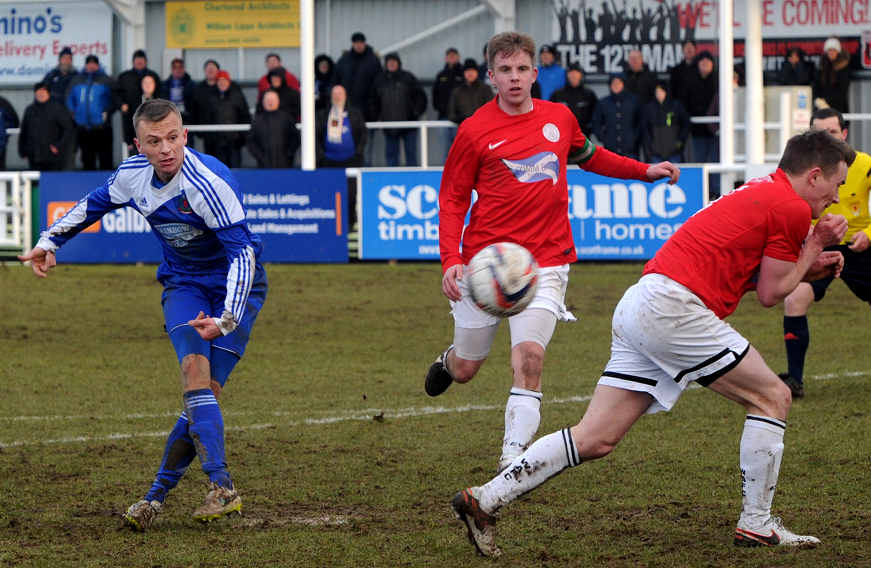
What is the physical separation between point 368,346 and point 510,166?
213 inches

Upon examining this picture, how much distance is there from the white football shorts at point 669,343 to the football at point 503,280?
28.6 inches

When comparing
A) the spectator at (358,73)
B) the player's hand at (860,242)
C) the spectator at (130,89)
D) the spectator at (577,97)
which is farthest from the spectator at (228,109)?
the player's hand at (860,242)

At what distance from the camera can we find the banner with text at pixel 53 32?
24.2 meters

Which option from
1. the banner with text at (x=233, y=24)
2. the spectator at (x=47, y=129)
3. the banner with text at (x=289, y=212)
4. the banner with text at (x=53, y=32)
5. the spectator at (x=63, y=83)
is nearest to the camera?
the banner with text at (x=289, y=212)

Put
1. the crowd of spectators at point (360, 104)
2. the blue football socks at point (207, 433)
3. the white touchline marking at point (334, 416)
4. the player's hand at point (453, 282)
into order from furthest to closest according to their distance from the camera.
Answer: the crowd of spectators at point (360, 104)
the white touchline marking at point (334, 416)
the player's hand at point (453, 282)
the blue football socks at point (207, 433)

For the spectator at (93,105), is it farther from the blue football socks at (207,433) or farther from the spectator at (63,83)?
the blue football socks at (207,433)

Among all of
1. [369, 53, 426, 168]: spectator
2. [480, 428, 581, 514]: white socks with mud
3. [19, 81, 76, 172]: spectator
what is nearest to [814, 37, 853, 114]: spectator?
[369, 53, 426, 168]: spectator

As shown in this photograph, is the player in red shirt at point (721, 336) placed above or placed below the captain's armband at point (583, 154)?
below

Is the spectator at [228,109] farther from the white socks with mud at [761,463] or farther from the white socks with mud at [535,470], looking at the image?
the white socks with mud at [761,463]

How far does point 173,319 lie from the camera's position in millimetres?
5629

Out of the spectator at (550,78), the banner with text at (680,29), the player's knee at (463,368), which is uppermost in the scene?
the banner with text at (680,29)

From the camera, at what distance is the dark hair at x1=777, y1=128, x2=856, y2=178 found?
488 cm

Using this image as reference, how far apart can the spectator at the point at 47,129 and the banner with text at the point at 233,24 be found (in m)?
5.16

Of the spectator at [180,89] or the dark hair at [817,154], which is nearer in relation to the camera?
the dark hair at [817,154]
